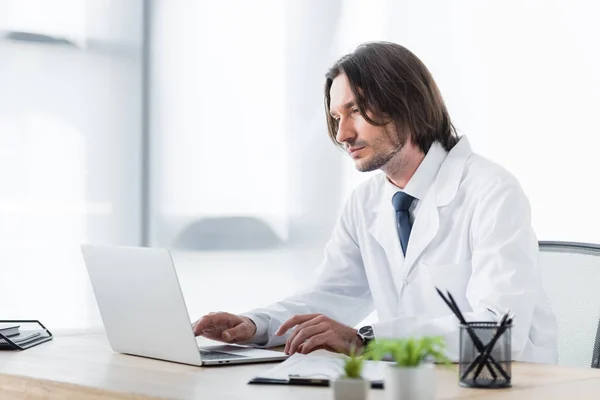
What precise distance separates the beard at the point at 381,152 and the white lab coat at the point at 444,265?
0.34ft

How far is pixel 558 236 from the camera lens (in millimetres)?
3320

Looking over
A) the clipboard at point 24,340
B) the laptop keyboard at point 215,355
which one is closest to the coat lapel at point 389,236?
the laptop keyboard at point 215,355

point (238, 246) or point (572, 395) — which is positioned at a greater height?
point (572, 395)

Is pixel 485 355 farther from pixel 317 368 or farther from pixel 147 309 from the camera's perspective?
pixel 147 309

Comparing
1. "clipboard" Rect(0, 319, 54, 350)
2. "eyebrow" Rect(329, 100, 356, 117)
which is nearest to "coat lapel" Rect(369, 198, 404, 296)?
"eyebrow" Rect(329, 100, 356, 117)

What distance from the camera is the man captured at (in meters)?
1.72

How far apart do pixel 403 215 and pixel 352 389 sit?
1151 mm

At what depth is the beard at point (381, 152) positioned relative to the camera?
225 cm

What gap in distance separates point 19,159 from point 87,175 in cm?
30

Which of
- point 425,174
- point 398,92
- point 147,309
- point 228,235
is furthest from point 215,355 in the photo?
point 228,235

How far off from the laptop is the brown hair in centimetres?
79

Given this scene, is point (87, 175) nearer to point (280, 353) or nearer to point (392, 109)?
point (392, 109)

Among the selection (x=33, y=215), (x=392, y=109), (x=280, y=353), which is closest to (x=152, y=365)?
(x=280, y=353)

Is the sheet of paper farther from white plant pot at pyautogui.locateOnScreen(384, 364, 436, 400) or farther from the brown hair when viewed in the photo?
the brown hair
